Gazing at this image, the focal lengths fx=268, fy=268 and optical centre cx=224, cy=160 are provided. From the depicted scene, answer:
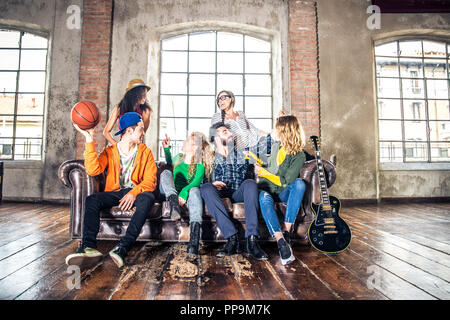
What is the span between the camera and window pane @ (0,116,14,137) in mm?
4777

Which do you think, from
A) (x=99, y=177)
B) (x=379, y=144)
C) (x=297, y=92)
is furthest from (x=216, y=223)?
(x=379, y=144)

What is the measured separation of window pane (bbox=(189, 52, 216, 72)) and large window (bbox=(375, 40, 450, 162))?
10.1ft

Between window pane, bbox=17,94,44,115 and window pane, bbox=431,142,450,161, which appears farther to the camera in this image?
window pane, bbox=431,142,450,161

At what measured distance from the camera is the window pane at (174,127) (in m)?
4.70

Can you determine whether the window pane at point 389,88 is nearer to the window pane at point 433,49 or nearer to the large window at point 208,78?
the window pane at point 433,49

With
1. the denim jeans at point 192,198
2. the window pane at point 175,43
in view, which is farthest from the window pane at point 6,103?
the denim jeans at point 192,198

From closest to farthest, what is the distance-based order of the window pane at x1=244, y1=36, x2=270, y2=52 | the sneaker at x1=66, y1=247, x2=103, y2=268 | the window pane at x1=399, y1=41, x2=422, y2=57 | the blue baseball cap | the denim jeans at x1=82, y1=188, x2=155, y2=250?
the sneaker at x1=66, y1=247, x2=103, y2=268, the denim jeans at x1=82, y1=188, x2=155, y2=250, the blue baseball cap, the window pane at x1=244, y1=36, x2=270, y2=52, the window pane at x1=399, y1=41, x2=422, y2=57

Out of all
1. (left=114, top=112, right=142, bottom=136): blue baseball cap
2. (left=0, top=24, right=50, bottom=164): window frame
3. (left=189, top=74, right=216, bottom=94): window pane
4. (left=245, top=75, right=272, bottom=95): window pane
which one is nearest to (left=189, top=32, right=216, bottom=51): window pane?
(left=189, top=74, right=216, bottom=94): window pane

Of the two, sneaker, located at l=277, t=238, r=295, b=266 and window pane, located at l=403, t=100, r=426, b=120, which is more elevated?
window pane, located at l=403, t=100, r=426, b=120

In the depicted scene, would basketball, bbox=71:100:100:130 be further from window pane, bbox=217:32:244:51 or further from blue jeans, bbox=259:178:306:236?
window pane, bbox=217:32:244:51

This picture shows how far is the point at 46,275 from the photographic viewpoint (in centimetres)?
151

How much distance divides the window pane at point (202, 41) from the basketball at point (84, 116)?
10.7ft

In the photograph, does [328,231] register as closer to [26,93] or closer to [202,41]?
[202,41]
